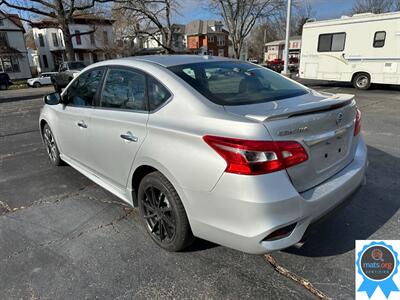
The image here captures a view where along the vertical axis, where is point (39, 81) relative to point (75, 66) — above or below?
below

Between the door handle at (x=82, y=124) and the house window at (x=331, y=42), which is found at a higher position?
the house window at (x=331, y=42)

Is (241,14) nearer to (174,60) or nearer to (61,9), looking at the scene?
(61,9)

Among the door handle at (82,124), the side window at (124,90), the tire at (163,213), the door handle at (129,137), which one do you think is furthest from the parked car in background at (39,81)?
the tire at (163,213)

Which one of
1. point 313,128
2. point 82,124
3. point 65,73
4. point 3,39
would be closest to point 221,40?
point 3,39

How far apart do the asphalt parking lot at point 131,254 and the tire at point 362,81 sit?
35.8ft

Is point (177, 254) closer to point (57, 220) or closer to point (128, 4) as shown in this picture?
point (57, 220)

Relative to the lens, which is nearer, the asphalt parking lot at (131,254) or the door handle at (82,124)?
the asphalt parking lot at (131,254)

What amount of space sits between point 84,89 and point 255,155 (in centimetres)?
255

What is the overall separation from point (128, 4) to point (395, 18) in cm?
2201

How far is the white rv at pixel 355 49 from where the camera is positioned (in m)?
12.2

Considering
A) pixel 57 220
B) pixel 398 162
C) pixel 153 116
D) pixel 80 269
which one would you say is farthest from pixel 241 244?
pixel 398 162

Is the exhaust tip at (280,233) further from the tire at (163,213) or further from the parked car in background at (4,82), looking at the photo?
the parked car in background at (4,82)

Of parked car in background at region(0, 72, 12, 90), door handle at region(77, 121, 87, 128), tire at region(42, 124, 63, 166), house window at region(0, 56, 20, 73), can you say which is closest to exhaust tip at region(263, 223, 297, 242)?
door handle at region(77, 121, 87, 128)

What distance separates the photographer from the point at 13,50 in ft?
131
